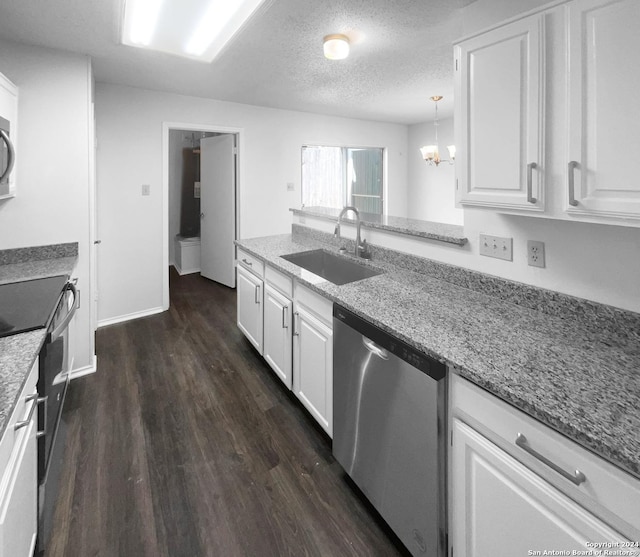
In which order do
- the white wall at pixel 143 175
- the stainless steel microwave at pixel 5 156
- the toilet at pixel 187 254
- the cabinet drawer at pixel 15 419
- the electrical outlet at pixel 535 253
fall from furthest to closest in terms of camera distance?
the toilet at pixel 187 254 → the white wall at pixel 143 175 → the stainless steel microwave at pixel 5 156 → the electrical outlet at pixel 535 253 → the cabinet drawer at pixel 15 419

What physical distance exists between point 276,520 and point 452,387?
0.97m

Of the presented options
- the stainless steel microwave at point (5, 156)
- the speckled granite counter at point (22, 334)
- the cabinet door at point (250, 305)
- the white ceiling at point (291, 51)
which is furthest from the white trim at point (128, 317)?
the white ceiling at point (291, 51)

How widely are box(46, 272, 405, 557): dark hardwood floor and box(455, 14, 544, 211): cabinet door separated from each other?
1.39 metres

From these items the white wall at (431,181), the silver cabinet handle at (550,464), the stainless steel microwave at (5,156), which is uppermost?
the white wall at (431,181)

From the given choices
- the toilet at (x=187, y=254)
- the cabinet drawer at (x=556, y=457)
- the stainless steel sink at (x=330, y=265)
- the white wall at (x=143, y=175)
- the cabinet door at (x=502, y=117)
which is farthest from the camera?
the toilet at (x=187, y=254)

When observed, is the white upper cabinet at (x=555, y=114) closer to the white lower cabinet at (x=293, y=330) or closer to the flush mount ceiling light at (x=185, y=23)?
the white lower cabinet at (x=293, y=330)

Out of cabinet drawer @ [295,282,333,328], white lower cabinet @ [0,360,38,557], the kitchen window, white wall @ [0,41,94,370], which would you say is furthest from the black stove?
the kitchen window

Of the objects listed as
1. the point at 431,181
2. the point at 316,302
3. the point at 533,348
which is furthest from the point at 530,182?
the point at 431,181

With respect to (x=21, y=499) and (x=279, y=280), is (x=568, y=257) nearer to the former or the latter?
(x=279, y=280)

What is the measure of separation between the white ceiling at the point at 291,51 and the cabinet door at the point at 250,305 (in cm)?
167

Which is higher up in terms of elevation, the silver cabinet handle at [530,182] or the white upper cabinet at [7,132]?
the white upper cabinet at [7,132]

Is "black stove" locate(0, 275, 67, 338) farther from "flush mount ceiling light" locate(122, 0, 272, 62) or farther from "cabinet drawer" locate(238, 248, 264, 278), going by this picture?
"flush mount ceiling light" locate(122, 0, 272, 62)

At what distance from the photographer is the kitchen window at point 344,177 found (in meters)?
6.50

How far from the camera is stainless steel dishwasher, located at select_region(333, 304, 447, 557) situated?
1.16 metres
